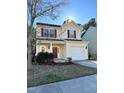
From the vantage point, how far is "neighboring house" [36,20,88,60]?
16906 mm

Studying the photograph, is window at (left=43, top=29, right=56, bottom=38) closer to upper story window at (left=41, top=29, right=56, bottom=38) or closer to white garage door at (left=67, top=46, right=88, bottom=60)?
upper story window at (left=41, top=29, right=56, bottom=38)

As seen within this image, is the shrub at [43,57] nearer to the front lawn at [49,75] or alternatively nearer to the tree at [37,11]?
the tree at [37,11]

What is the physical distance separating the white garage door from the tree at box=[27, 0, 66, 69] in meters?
6.61

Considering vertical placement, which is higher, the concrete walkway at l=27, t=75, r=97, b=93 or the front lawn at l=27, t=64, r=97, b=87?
the front lawn at l=27, t=64, r=97, b=87

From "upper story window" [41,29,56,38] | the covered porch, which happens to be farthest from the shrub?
"upper story window" [41,29,56,38]

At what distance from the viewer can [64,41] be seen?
17.7 meters

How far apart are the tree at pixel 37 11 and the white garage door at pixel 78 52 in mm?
6607

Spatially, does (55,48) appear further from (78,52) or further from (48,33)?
(78,52)

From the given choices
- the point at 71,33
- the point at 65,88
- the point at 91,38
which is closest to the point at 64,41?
the point at 71,33
